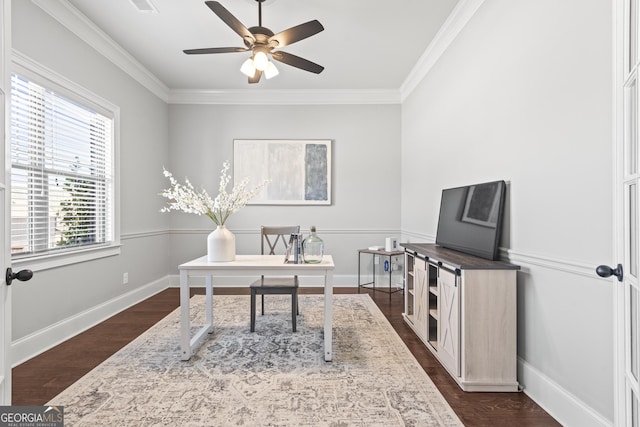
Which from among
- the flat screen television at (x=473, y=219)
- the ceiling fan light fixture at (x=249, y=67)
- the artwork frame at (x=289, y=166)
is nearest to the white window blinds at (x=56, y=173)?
the ceiling fan light fixture at (x=249, y=67)

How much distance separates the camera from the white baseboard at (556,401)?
64.7 inches

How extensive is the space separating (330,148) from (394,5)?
2.35 meters

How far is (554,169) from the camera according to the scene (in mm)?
1890

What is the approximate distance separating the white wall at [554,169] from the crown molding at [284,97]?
2269mm

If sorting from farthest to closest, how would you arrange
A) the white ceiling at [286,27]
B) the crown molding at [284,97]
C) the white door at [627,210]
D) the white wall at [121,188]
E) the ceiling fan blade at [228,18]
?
the crown molding at [284,97] → the white ceiling at [286,27] → the white wall at [121,188] → the ceiling fan blade at [228,18] → the white door at [627,210]

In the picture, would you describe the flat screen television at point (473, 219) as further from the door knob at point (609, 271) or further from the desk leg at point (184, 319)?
the desk leg at point (184, 319)

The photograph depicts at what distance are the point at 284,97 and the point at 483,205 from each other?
3505 millimetres

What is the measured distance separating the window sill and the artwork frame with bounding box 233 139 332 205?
201cm

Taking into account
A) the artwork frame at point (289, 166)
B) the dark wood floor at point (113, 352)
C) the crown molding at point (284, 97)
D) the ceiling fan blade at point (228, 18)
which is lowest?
the dark wood floor at point (113, 352)

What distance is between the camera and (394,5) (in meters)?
2.97

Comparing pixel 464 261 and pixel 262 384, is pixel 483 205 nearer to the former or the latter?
pixel 464 261

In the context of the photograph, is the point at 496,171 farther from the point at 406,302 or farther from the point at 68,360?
the point at 68,360

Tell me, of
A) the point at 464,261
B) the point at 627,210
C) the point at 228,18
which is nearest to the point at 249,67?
the point at 228,18

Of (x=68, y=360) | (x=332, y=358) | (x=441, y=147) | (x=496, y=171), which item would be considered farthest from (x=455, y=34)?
(x=68, y=360)
